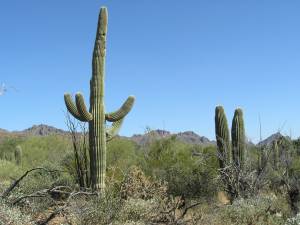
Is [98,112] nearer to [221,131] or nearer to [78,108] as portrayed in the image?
[78,108]

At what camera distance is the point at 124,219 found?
10078mm

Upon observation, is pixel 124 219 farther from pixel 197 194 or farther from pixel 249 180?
pixel 197 194

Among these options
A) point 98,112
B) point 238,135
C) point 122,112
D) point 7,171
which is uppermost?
point 122,112

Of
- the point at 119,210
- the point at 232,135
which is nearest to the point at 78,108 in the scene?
the point at 119,210

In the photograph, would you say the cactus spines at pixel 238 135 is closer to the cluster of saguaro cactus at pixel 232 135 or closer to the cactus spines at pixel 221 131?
the cluster of saguaro cactus at pixel 232 135

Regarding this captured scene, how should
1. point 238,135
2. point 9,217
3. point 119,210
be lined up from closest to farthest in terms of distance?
point 9,217, point 119,210, point 238,135

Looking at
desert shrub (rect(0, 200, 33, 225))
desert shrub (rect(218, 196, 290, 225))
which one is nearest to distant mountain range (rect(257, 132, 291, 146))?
desert shrub (rect(218, 196, 290, 225))

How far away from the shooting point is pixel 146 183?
14266 millimetres

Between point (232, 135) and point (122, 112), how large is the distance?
5496 millimetres

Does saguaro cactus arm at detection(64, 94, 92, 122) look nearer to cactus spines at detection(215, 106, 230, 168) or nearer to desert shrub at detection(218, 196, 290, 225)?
desert shrub at detection(218, 196, 290, 225)

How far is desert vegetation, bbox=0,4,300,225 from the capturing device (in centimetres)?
923

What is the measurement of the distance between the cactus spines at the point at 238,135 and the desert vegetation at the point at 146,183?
37mm

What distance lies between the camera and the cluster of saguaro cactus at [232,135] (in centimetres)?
1956

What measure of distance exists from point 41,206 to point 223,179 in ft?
35.9
